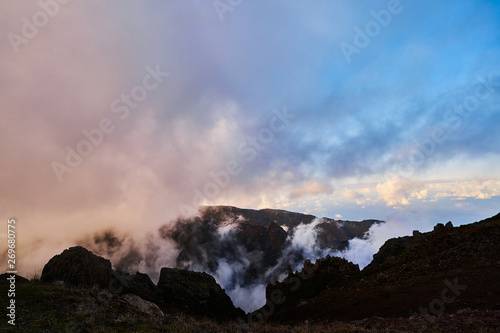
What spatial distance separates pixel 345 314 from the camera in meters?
34.1

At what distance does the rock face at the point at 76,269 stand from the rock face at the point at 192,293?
31.1m

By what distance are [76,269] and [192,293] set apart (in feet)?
154

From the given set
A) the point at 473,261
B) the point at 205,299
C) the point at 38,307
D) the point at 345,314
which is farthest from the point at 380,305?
the point at 205,299

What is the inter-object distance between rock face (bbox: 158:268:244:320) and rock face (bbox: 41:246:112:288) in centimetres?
3109

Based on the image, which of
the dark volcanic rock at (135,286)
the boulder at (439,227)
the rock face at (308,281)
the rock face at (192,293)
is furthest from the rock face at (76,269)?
the boulder at (439,227)

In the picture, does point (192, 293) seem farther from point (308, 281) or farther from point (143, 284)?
point (308, 281)

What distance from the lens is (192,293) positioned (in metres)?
70.5

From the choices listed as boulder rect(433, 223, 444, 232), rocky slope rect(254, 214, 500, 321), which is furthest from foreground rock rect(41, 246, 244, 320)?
boulder rect(433, 223, 444, 232)

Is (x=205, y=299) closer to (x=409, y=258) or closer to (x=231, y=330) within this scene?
(x=409, y=258)

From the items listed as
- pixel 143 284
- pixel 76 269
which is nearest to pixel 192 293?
pixel 143 284

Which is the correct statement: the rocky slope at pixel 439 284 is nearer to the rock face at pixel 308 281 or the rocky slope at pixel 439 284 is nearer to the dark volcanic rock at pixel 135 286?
the dark volcanic rock at pixel 135 286

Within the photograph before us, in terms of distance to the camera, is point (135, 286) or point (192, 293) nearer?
point (135, 286)

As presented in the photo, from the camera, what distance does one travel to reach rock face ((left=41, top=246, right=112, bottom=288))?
29530mm

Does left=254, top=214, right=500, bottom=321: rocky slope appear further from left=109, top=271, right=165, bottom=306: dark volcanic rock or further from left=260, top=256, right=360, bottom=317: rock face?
left=260, top=256, right=360, bottom=317: rock face
